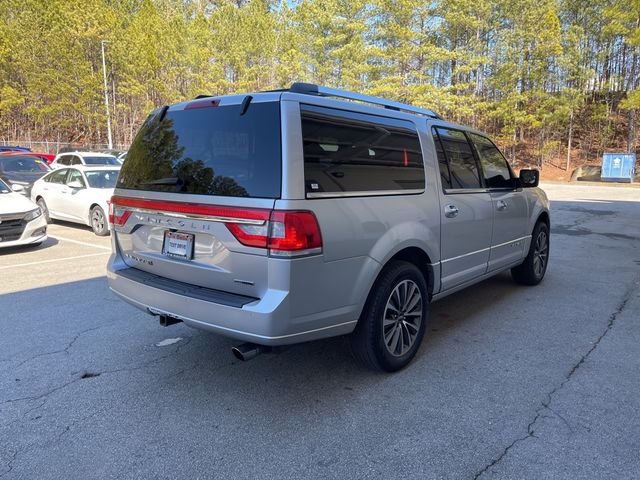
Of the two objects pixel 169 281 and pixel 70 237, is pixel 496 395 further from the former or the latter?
pixel 70 237

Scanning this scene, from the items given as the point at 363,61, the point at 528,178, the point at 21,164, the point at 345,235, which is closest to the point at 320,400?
the point at 345,235

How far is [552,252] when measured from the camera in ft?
27.1

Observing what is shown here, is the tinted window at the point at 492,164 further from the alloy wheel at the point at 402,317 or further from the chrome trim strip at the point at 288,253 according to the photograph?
the chrome trim strip at the point at 288,253

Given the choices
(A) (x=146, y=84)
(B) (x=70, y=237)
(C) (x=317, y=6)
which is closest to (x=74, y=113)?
(A) (x=146, y=84)

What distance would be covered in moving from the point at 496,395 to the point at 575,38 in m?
37.9

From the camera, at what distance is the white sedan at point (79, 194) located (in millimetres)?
9734

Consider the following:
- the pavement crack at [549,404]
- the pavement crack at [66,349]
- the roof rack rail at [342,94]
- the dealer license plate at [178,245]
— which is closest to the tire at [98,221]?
the pavement crack at [66,349]

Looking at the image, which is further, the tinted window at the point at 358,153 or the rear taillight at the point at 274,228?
the tinted window at the point at 358,153

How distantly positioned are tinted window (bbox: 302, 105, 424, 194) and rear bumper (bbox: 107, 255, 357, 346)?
2.46 feet

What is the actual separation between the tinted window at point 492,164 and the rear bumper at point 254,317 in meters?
2.60

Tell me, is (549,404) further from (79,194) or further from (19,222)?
(79,194)

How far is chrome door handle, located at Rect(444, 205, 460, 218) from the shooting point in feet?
12.9

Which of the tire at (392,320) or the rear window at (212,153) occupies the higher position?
the rear window at (212,153)

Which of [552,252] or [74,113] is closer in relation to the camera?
[552,252]
